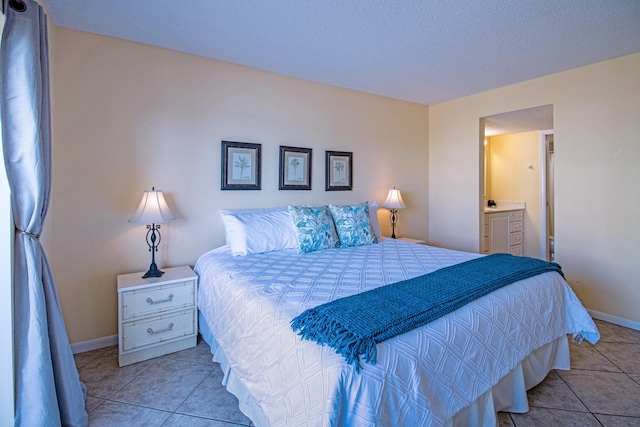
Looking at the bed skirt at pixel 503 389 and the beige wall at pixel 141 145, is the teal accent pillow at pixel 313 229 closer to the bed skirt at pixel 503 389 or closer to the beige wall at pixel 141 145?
the beige wall at pixel 141 145

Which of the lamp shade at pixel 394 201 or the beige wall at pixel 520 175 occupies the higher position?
the beige wall at pixel 520 175

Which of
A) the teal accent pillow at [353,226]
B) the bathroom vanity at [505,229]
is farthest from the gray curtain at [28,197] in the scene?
the bathroom vanity at [505,229]

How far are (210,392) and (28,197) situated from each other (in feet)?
4.69

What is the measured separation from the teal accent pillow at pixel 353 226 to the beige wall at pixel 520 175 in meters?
3.52

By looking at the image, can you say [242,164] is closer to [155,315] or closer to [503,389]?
[155,315]

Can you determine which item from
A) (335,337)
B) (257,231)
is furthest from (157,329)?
(335,337)

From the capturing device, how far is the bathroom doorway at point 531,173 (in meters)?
4.81

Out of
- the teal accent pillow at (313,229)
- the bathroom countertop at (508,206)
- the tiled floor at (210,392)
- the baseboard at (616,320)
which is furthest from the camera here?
the bathroom countertop at (508,206)

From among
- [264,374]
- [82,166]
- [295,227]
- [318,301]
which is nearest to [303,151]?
[295,227]

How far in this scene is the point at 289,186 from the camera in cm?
332

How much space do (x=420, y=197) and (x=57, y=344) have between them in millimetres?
4091

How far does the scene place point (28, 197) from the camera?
1.45m

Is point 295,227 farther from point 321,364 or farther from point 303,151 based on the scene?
point 321,364

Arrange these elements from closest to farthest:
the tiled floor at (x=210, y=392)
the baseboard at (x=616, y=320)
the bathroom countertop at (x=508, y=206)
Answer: the tiled floor at (x=210, y=392)
the baseboard at (x=616, y=320)
the bathroom countertop at (x=508, y=206)
